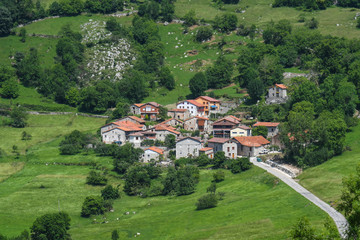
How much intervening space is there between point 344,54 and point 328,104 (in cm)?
3011

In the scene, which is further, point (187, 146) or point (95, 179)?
point (187, 146)

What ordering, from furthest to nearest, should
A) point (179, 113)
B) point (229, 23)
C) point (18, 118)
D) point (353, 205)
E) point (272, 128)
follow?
point (229, 23), point (18, 118), point (179, 113), point (272, 128), point (353, 205)

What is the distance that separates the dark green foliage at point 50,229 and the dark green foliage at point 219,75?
3487 inches

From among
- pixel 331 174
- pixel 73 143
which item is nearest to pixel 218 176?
pixel 331 174

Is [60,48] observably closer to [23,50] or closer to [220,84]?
[23,50]

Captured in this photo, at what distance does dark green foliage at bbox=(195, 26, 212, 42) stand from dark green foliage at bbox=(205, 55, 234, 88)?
30.5 m

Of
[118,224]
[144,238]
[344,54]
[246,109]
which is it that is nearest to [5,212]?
[118,224]

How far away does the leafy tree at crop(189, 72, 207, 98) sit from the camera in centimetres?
15775

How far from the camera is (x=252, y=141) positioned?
119375mm

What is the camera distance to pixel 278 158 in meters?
114

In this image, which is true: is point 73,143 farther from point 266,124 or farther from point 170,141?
point 266,124

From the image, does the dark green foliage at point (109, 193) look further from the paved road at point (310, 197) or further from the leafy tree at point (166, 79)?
the leafy tree at point (166, 79)

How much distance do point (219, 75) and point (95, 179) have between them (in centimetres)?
6747

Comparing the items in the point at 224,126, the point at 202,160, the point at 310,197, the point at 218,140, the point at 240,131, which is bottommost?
the point at 202,160
